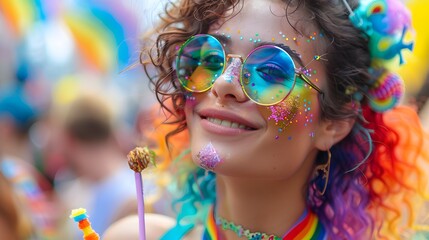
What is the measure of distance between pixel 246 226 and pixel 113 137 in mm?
1834

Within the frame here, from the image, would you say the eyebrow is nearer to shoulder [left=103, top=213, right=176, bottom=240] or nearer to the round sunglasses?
the round sunglasses

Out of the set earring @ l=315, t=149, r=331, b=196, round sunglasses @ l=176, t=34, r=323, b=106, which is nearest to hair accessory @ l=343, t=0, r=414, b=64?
round sunglasses @ l=176, t=34, r=323, b=106

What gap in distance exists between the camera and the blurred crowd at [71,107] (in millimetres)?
2889

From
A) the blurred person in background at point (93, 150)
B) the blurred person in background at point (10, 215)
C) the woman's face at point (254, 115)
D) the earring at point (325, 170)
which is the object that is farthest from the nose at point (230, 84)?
the blurred person in background at point (93, 150)

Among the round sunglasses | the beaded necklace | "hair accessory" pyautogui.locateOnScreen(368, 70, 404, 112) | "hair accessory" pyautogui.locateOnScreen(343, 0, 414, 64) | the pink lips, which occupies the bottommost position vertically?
the beaded necklace

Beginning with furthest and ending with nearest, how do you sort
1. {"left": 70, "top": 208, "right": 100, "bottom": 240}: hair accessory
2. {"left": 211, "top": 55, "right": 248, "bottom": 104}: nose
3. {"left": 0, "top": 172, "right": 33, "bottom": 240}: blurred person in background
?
{"left": 0, "top": 172, "right": 33, "bottom": 240}: blurred person in background → {"left": 211, "top": 55, "right": 248, "bottom": 104}: nose → {"left": 70, "top": 208, "right": 100, "bottom": 240}: hair accessory

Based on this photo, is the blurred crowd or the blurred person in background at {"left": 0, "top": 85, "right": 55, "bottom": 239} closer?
the blurred crowd

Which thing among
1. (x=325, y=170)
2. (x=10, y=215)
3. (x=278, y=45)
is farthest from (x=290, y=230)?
(x=10, y=215)

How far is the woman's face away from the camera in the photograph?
5.78 feet

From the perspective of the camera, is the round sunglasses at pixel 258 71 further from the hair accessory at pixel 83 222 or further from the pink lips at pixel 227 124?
the hair accessory at pixel 83 222

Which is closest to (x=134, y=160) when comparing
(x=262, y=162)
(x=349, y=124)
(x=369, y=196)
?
(x=262, y=162)

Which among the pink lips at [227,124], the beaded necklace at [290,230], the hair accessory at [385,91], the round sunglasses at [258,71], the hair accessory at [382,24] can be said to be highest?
the round sunglasses at [258,71]

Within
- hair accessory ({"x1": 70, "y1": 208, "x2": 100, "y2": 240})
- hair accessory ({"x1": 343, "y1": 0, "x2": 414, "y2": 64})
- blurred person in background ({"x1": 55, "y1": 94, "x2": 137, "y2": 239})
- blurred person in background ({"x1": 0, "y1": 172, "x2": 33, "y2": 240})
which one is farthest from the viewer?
blurred person in background ({"x1": 55, "y1": 94, "x2": 137, "y2": 239})

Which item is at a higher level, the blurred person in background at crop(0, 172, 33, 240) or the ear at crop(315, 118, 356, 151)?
the blurred person in background at crop(0, 172, 33, 240)
